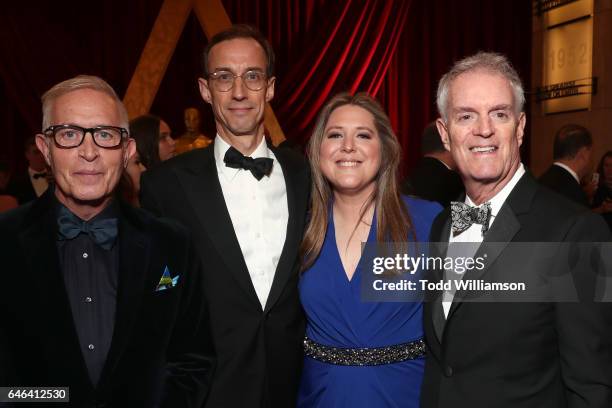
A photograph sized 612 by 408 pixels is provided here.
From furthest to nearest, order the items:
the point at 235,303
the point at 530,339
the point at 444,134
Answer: the point at 235,303
the point at 444,134
the point at 530,339

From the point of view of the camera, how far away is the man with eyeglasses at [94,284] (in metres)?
1.82

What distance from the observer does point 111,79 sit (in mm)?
7082

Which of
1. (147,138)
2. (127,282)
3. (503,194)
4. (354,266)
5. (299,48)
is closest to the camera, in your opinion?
(127,282)

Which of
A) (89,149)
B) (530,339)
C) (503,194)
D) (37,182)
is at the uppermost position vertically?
(37,182)

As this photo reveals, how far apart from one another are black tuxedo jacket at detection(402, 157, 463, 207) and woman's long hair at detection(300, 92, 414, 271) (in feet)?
5.64

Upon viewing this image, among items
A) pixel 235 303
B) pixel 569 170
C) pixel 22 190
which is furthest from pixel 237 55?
pixel 22 190

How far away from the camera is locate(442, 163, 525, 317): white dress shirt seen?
2.04 metres

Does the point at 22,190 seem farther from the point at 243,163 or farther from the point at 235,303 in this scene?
the point at 235,303

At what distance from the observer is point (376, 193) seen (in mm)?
2654

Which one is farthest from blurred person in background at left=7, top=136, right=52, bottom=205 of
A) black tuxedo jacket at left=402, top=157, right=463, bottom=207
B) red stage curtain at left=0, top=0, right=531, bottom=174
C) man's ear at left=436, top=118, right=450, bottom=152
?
man's ear at left=436, top=118, right=450, bottom=152

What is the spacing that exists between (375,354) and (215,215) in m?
0.77

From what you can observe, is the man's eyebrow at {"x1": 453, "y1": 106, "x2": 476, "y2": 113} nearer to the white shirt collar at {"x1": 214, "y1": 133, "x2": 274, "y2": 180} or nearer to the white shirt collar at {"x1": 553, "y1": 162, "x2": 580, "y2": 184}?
the white shirt collar at {"x1": 214, "y1": 133, "x2": 274, "y2": 180}

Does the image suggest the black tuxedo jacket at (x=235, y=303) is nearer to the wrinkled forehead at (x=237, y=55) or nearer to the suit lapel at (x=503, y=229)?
the wrinkled forehead at (x=237, y=55)

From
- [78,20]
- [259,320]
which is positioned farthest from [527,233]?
[78,20]
